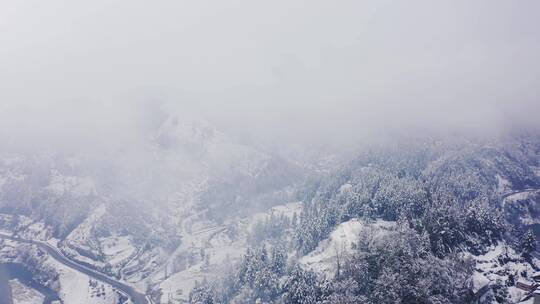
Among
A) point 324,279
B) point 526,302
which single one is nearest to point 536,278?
point 526,302

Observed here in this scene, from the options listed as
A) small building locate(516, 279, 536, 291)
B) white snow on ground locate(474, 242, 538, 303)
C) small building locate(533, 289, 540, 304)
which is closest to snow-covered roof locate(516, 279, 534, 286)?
small building locate(516, 279, 536, 291)

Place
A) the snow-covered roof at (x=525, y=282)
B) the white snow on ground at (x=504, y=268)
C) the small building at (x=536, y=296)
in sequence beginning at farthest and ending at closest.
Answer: the snow-covered roof at (x=525, y=282), the white snow on ground at (x=504, y=268), the small building at (x=536, y=296)

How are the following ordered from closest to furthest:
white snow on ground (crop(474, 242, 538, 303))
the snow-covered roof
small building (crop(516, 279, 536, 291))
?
1. small building (crop(516, 279, 536, 291))
2. white snow on ground (crop(474, 242, 538, 303))
3. the snow-covered roof

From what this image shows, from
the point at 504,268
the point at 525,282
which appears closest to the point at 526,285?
the point at 525,282

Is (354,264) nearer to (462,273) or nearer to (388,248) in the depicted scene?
(388,248)

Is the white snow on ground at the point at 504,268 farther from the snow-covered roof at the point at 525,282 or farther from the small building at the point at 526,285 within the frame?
the small building at the point at 526,285

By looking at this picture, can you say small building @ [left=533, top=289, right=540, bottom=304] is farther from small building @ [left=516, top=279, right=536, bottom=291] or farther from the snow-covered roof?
the snow-covered roof

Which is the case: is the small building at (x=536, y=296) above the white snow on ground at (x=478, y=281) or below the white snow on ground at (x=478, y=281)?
below

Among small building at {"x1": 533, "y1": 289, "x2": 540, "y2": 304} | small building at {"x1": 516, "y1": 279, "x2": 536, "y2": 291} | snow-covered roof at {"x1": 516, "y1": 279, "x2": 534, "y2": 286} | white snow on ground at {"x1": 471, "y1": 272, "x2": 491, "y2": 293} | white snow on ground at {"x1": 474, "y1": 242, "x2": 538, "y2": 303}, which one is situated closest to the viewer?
small building at {"x1": 533, "y1": 289, "x2": 540, "y2": 304}

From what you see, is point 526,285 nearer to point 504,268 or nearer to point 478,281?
point 504,268

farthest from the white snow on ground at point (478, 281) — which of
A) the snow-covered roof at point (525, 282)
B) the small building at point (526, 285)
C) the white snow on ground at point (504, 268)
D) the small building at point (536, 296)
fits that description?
the small building at point (536, 296)
